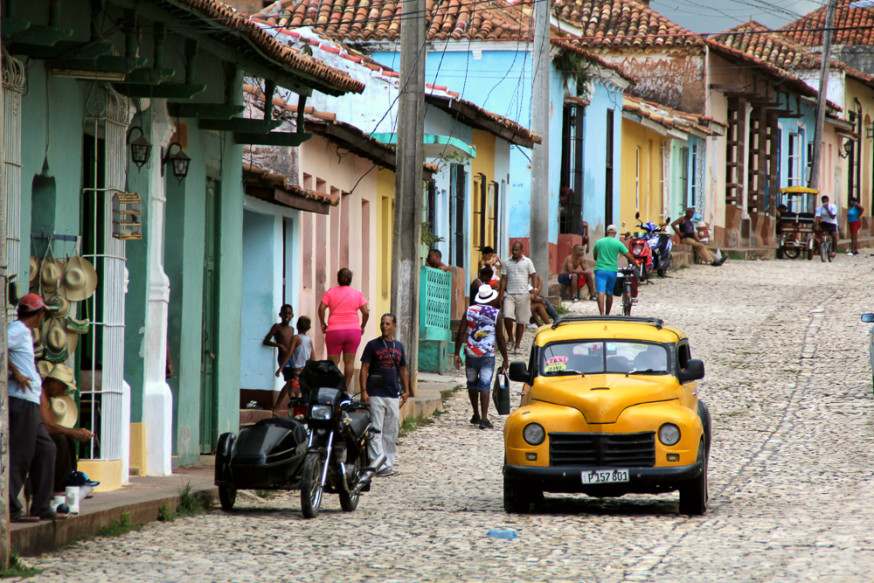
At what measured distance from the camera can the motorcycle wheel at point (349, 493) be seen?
12.4 m

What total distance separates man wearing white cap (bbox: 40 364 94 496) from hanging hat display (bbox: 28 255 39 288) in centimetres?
62

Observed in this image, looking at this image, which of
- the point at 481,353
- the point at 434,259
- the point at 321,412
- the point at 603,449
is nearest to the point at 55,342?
the point at 321,412

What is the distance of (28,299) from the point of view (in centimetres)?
961

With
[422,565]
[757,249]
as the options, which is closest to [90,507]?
[422,565]

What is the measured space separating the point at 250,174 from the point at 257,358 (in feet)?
9.55

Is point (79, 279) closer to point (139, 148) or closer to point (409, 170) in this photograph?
point (139, 148)

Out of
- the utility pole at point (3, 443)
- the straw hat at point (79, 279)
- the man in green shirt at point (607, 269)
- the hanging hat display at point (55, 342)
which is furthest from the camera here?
the man in green shirt at point (607, 269)

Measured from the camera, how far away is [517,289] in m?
23.8

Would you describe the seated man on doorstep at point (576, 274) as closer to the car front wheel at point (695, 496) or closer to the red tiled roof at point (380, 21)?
the red tiled roof at point (380, 21)

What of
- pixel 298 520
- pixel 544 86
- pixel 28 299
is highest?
pixel 544 86

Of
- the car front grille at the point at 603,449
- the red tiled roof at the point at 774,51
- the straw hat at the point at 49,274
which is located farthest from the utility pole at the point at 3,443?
the red tiled roof at the point at 774,51

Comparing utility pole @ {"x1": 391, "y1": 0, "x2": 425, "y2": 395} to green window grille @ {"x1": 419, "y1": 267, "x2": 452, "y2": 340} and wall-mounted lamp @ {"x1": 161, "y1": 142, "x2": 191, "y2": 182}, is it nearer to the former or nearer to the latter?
green window grille @ {"x1": 419, "y1": 267, "x2": 452, "y2": 340}

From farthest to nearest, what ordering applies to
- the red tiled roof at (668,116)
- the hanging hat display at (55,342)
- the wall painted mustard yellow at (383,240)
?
1. the red tiled roof at (668,116)
2. the wall painted mustard yellow at (383,240)
3. the hanging hat display at (55,342)

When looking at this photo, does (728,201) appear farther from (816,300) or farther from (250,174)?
(250,174)
